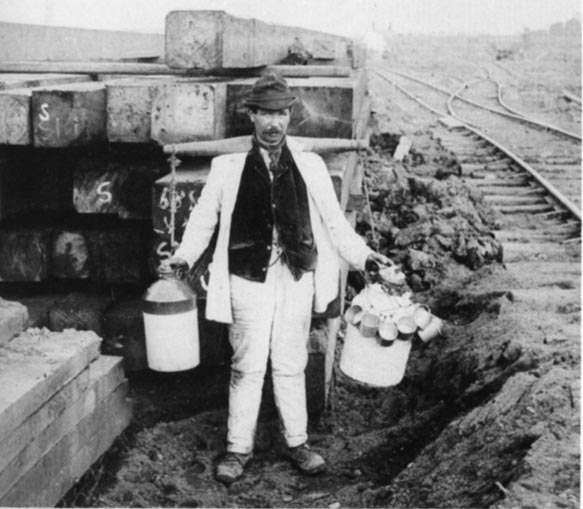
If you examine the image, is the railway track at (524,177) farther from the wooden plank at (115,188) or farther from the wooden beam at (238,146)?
the wooden plank at (115,188)

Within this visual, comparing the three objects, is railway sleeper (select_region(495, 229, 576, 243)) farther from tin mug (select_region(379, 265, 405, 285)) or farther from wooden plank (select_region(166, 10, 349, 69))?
tin mug (select_region(379, 265, 405, 285))

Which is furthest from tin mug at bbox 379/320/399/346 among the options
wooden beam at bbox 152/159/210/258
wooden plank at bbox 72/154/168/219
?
wooden plank at bbox 72/154/168/219

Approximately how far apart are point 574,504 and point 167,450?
241cm

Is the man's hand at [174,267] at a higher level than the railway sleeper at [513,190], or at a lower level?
higher

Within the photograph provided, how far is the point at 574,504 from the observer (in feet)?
10.4

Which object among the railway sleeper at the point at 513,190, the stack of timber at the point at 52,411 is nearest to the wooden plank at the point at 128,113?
the stack of timber at the point at 52,411

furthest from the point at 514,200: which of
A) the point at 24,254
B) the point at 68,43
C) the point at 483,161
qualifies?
the point at 24,254

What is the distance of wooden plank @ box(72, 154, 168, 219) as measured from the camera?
4.66 m

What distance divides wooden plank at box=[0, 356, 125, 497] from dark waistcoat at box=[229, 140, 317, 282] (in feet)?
3.21

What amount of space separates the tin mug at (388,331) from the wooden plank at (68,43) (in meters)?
4.87

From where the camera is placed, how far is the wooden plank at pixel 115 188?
4.66 meters

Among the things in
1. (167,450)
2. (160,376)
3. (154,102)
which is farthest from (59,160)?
(167,450)

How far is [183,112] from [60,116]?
0.68 meters

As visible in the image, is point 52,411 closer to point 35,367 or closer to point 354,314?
point 35,367
